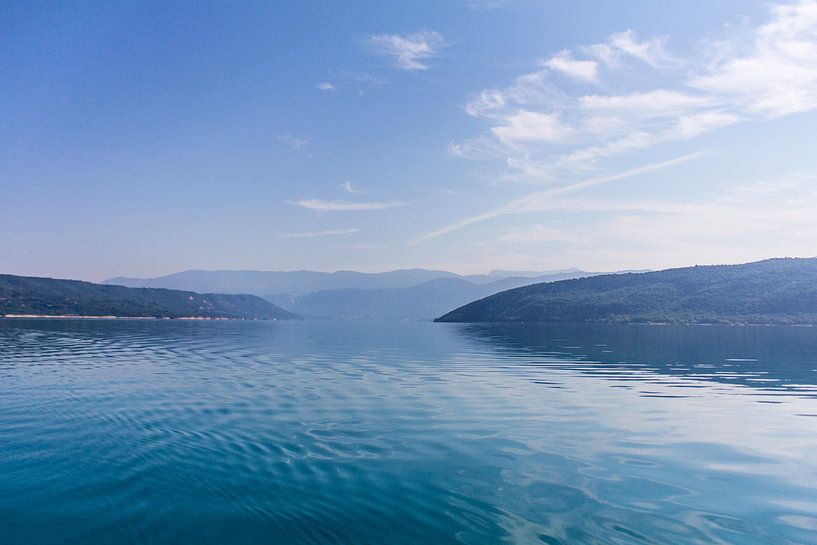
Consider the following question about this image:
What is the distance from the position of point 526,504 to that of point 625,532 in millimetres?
2543

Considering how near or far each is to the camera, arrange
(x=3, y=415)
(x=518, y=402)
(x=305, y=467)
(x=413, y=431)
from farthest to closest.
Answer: (x=518, y=402) → (x=3, y=415) → (x=413, y=431) → (x=305, y=467)

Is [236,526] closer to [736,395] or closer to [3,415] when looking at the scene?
[3,415]

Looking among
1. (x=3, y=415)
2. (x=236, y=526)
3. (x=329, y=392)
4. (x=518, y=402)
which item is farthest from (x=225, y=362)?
(x=236, y=526)

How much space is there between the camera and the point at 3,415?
24.5 m

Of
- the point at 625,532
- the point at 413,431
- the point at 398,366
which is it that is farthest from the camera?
the point at 398,366

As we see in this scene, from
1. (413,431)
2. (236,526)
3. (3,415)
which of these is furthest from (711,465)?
(3,415)

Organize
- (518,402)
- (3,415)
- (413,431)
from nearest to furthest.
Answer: (413,431)
(3,415)
(518,402)

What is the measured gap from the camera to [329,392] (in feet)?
110

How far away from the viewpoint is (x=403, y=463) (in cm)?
1734

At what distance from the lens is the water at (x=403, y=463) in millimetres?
12148

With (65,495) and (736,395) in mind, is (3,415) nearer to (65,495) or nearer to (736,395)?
(65,495)

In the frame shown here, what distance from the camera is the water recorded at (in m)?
12.1

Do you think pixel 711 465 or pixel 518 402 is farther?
pixel 518 402

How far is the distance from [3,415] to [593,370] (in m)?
43.3
